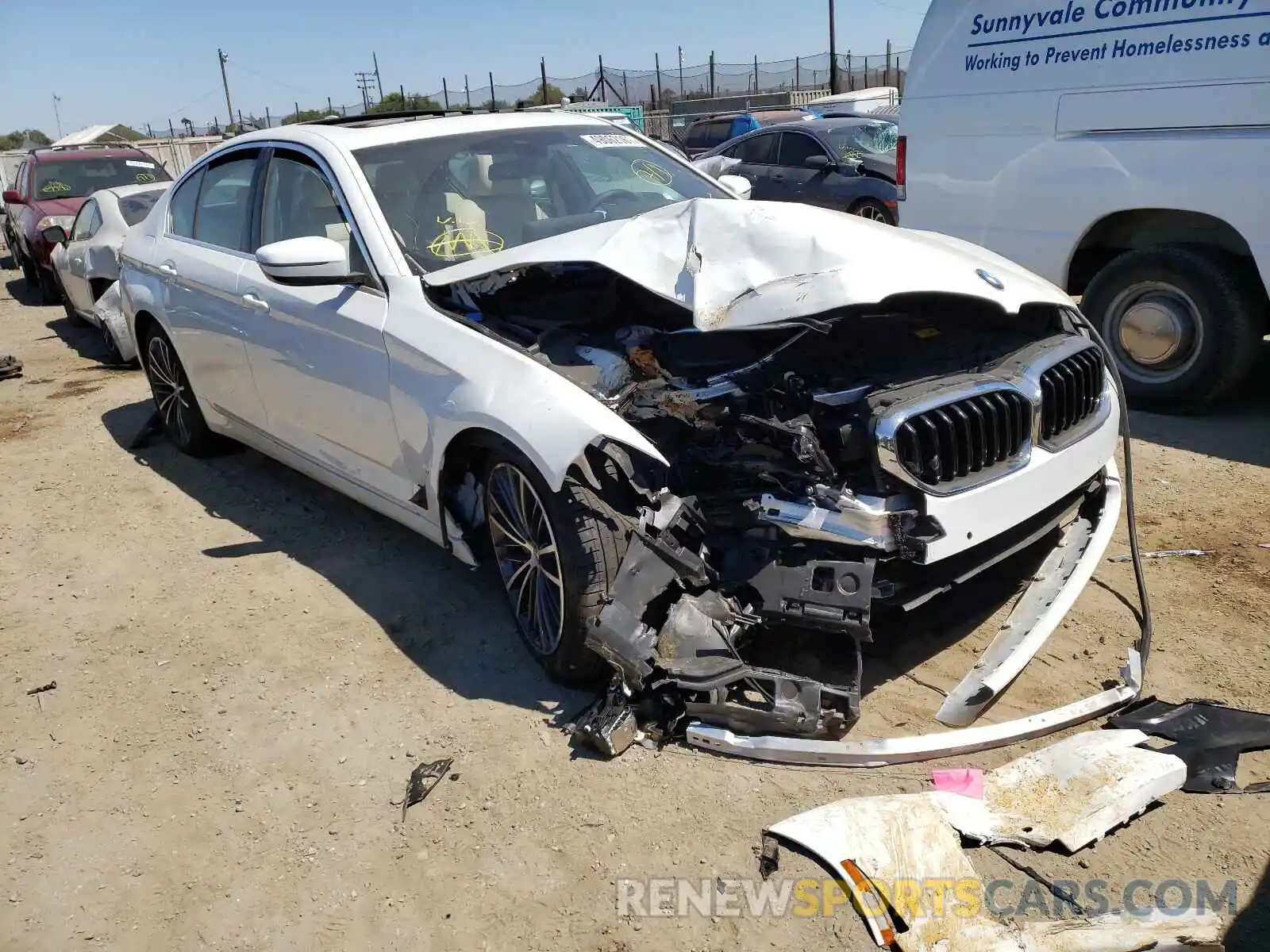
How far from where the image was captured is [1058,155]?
573 centimetres

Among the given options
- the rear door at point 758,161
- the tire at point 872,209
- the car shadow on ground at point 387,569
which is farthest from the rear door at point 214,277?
the rear door at point 758,161

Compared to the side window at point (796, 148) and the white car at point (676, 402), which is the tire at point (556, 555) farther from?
the side window at point (796, 148)

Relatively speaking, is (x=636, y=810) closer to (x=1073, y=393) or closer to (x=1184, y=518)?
(x=1073, y=393)

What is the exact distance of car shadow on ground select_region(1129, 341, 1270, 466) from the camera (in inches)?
203

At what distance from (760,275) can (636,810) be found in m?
1.75

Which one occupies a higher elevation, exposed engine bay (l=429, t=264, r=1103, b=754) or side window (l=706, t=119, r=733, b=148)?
side window (l=706, t=119, r=733, b=148)

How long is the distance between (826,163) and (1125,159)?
5.73m

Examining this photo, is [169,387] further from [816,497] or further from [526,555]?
[816,497]

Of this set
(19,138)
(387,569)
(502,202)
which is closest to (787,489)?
(502,202)

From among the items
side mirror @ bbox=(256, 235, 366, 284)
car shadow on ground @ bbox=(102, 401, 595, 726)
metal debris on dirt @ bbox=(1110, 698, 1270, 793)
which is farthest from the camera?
side mirror @ bbox=(256, 235, 366, 284)

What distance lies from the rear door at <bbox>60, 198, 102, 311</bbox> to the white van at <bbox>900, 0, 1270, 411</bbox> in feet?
24.7

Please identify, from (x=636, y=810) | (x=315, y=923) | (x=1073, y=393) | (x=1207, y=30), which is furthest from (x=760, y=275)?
(x=1207, y=30)

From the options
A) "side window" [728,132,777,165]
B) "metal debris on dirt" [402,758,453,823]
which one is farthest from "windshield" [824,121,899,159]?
"metal debris on dirt" [402,758,453,823]

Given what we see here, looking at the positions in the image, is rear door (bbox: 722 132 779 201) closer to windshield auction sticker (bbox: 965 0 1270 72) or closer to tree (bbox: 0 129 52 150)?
windshield auction sticker (bbox: 965 0 1270 72)
